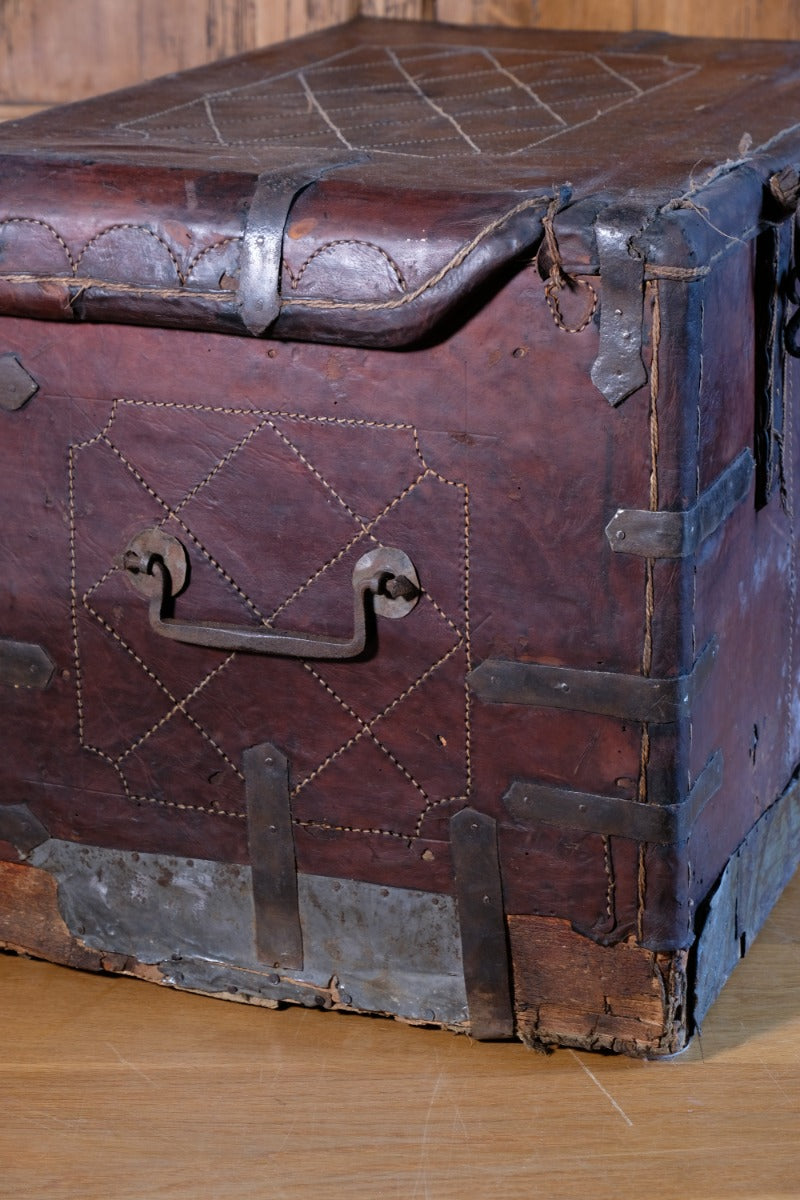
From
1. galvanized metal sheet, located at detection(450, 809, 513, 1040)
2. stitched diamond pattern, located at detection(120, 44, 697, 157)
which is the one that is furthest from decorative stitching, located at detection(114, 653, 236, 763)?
stitched diamond pattern, located at detection(120, 44, 697, 157)

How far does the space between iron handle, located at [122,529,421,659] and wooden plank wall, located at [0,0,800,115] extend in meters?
1.21

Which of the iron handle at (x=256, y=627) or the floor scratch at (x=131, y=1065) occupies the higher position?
the iron handle at (x=256, y=627)

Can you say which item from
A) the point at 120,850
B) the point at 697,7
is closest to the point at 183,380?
the point at 120,850

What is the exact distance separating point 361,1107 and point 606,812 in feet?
1.04

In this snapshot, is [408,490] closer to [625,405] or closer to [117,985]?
[625,405]

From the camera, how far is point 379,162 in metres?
1.56

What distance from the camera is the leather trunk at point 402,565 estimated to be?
1343 millimetres

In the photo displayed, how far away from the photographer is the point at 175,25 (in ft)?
8.00

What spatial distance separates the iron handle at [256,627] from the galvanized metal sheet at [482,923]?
0.18 metres

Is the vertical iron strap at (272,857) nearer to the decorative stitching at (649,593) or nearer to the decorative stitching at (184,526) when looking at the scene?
the decorative stitching at (184,526)

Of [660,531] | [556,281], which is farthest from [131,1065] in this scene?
[556,281]

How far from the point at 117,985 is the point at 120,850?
139 mm

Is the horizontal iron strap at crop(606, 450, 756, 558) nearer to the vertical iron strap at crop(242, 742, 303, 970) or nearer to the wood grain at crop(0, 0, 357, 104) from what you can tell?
the vertical iron strap at crop(242, 742, 303, 970)

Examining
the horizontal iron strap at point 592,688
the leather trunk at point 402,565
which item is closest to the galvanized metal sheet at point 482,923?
the leather trunk at point 402,565
